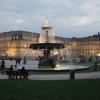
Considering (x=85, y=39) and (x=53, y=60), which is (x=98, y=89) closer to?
(x=53, y=60)

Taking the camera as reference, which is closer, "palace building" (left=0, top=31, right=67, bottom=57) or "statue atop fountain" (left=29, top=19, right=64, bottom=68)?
"statue atop fountain" (left=29, top=19, right=64, bottom=68)

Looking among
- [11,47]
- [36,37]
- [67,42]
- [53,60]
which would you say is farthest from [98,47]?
[53,60]

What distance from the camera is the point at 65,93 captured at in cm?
1194

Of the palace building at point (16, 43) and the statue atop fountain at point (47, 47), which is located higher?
the palace building at point (16, 43)

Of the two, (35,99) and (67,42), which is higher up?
(67,42)

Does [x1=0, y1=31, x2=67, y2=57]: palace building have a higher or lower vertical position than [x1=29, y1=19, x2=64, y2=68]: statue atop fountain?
higher

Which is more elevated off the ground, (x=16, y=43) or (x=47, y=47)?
(x=16, y=43)

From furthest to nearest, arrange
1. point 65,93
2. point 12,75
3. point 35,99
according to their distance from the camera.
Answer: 1. point 12,75
2. point 65,93
3. point 35,99

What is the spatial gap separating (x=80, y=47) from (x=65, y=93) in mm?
133383

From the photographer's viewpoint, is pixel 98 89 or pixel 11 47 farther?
pixel 11 47

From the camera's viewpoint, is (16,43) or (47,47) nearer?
(47,47)

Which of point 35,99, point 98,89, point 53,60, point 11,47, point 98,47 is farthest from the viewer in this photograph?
point 98,47

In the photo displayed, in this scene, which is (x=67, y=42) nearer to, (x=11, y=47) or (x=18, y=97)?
(x=11, y=47)

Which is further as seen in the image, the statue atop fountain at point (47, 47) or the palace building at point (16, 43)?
the palace building at point (16, 43)
